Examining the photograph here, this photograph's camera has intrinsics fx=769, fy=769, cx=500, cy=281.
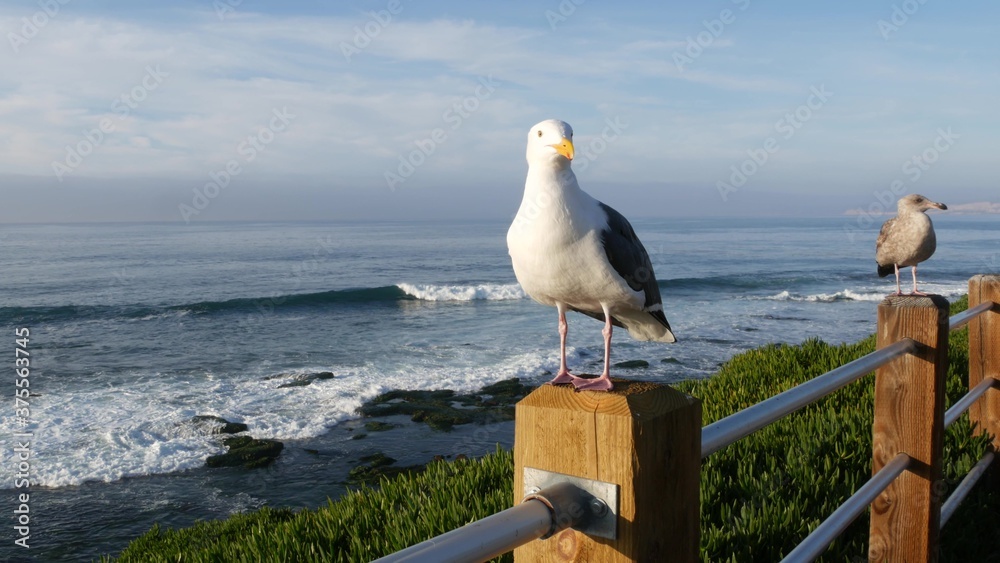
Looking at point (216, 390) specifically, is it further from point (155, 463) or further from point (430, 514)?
point (430, 514)

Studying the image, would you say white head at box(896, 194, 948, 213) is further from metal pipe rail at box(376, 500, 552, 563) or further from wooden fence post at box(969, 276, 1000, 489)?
Answer: metal pipe rail at box(376, 500, 552, 563)

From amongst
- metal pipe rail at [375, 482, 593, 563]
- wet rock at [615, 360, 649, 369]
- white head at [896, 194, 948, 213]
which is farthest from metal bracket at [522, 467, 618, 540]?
wet rock at [615, 360, 649, 369]

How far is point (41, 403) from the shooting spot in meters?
12.9

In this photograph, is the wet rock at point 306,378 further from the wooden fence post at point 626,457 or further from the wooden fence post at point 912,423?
the wooden fence post at point 626,457

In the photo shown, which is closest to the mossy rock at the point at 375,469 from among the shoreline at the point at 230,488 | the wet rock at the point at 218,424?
the shoreline at the point at 230,488

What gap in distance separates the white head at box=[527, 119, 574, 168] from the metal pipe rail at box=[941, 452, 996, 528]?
2.47m

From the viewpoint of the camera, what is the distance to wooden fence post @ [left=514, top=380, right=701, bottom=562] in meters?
1.26

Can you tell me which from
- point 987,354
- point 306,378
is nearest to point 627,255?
point 987,354

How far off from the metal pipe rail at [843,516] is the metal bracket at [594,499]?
0.78 meters

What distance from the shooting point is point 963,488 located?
3.88 meters

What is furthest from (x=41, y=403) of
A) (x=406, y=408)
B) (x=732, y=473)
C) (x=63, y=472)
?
(x=732, y=473)

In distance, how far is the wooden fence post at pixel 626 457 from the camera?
126 cm

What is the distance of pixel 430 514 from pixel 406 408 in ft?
26.0

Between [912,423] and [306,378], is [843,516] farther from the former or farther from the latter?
[306,378]
